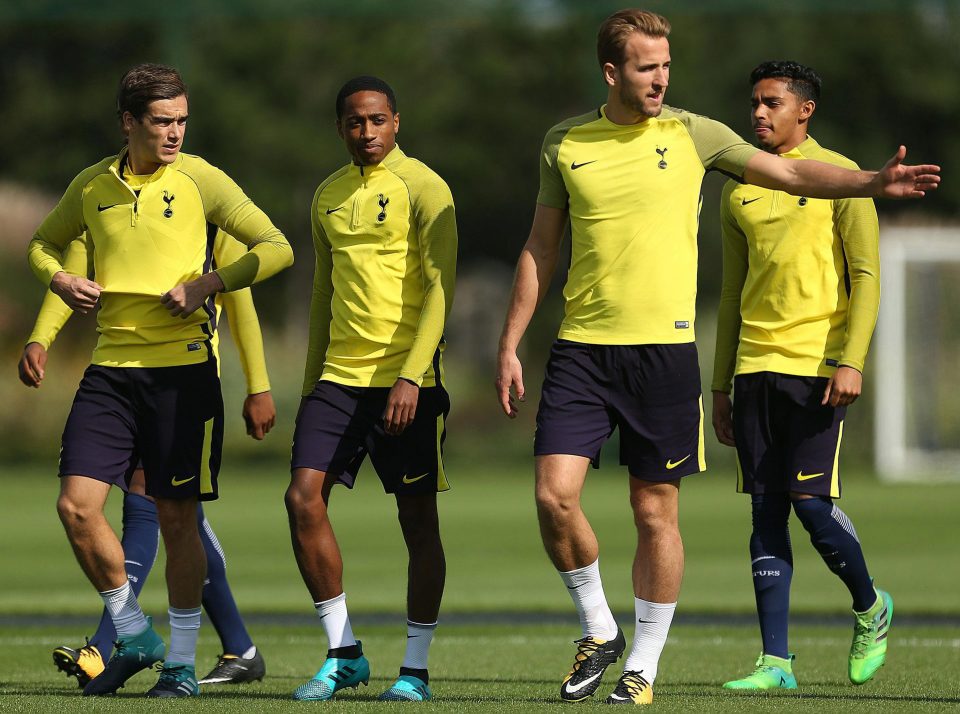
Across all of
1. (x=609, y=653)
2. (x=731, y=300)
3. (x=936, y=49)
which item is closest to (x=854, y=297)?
(x=731, y=300)

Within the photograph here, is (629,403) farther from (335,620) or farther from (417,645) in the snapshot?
(335,620)

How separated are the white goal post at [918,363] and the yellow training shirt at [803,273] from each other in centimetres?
1692

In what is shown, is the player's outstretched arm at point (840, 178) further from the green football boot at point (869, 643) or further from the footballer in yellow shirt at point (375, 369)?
the green football boot at point (869, 643)

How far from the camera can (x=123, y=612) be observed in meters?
6.72

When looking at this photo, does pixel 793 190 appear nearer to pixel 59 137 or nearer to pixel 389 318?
pixel 389 318

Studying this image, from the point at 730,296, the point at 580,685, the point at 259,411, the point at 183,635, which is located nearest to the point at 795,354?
the point at 730,296

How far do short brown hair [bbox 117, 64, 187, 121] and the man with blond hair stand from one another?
1.43 metres

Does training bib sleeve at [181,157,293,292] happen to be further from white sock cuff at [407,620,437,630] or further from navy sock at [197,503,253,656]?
white sock cuff at [407,620,437,630]

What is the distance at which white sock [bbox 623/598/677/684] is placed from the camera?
633 centimetres

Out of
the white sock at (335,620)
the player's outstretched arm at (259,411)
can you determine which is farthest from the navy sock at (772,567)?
the player's outstretched arm at (259,411)

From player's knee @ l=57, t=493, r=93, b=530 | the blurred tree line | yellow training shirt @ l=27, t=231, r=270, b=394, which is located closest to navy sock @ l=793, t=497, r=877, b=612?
yellow training shirt @ l=27, t=231, r=270, b=394

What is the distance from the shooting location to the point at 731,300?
7.41 metres

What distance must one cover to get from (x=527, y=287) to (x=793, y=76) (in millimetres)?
1651

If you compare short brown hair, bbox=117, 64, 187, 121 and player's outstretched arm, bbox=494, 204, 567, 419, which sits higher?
short brown hair, bbox=117, 64, 187, 121
